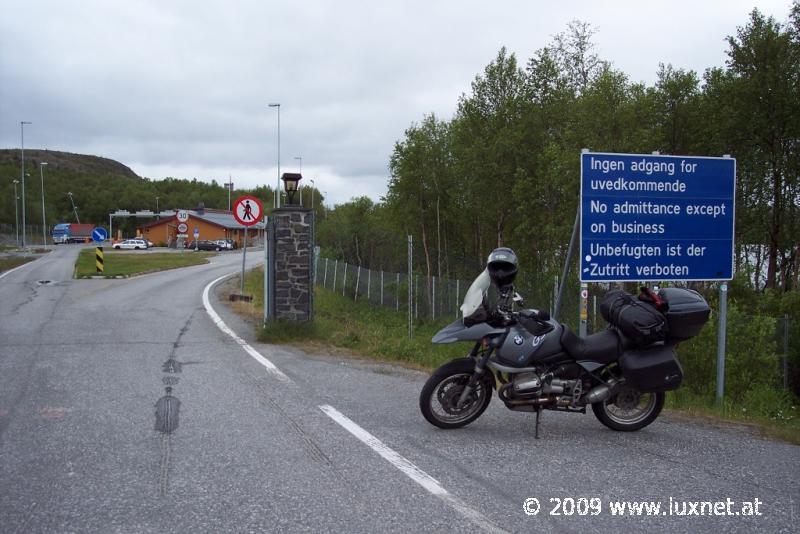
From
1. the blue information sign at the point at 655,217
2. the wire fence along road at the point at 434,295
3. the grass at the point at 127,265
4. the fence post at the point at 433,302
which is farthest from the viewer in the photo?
the grass at the point at 127,265

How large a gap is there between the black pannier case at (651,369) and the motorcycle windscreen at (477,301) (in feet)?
4.27

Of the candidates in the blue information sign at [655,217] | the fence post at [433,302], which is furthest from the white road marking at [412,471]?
the fence post at [433,302]

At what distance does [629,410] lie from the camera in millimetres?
6438

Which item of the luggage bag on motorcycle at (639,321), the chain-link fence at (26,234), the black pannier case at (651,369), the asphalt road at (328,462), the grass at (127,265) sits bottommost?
the asphalt road at (328,462)

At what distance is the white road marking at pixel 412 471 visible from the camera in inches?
168

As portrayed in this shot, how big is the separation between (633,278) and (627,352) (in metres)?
2.24

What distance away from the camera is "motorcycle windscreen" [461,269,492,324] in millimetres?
6172

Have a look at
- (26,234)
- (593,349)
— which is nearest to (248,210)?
Answer: (593,349)

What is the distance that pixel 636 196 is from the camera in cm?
805

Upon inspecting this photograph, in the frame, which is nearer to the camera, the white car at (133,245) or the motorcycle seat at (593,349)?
the motorcycle seat at (593,349)

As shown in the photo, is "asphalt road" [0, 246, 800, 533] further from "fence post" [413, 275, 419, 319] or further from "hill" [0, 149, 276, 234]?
"hill" [0, 149, 276, 234]

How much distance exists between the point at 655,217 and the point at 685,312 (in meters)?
2.32

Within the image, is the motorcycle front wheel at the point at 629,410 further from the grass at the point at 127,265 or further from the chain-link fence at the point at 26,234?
the chain-link fence at the point at 26,234

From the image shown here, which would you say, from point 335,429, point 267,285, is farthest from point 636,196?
point 267,285
